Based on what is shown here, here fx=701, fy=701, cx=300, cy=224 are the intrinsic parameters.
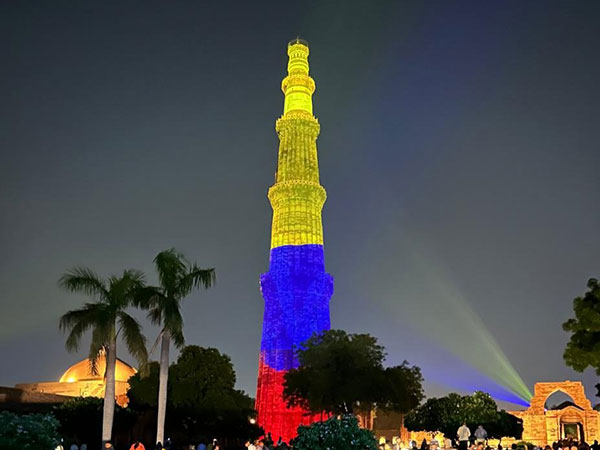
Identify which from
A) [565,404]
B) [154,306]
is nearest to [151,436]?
[154,306]

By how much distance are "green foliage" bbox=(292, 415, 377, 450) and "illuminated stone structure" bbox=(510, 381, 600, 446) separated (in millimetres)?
60902

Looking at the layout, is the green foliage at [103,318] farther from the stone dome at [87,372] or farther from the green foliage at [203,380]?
the stone dome at [87,372]

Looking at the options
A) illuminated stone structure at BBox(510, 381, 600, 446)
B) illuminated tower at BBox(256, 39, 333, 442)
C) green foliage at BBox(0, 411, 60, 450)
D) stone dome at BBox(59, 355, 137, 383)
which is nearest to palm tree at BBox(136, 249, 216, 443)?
green foliage at BBox(0, 411, 60, 450)

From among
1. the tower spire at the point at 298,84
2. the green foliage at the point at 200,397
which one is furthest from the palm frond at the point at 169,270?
the tower spire at the point at 298,84

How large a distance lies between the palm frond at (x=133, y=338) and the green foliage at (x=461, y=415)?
43578mm

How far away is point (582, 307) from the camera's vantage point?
2653 cm

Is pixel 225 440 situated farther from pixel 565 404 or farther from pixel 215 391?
pixel 565 404

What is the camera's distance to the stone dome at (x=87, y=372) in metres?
72.4

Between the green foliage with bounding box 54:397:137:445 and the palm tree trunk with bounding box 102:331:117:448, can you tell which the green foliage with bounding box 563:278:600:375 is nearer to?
the palm tree trunk with bounding box 102:331:117:448

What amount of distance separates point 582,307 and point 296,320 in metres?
44.0

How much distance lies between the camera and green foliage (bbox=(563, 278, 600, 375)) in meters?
26.0

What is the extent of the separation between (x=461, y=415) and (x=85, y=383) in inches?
1494

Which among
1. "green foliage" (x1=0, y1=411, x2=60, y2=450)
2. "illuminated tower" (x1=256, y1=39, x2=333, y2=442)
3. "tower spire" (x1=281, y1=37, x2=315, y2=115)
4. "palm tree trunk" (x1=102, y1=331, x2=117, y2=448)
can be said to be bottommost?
"green foliage" (x1=0, y1=411, x2=60, y2=450)

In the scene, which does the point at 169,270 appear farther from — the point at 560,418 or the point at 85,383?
the point at 560,418
